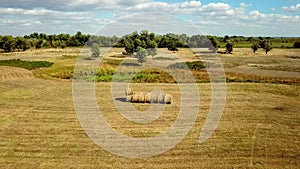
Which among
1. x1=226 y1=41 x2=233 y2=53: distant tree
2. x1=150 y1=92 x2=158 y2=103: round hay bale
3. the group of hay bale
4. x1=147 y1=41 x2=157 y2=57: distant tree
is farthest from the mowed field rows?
x1=226 y1=41 x2=233 y2=53: distant tree

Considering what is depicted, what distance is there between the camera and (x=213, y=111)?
73.4 feet

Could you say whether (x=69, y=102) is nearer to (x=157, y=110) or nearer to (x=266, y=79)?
(x=157, y=110)

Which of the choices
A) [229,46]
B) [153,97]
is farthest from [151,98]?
[229,46]

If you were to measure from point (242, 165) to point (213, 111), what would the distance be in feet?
29.6

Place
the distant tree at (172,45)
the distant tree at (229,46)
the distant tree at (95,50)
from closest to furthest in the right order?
the distant tree at (95,50)
the distant tree at (172,45)
the distant tree at (229,46)

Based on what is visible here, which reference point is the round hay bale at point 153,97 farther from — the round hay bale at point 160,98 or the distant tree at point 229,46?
the distant tree at point 229,46

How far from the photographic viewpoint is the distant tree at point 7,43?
95.8 meters

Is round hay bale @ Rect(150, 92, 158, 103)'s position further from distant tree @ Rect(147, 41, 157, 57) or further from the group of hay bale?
distant tree @ Rect(147, 41, 157, 57)

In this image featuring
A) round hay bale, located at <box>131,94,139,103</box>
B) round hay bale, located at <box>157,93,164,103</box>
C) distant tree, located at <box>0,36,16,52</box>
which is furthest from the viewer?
distant tree, located at <box>0,36,16,52</box>

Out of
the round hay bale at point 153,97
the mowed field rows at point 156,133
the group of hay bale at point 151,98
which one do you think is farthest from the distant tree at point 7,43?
the round hay bale at point 153,97

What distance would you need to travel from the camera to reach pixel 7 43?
95.5m

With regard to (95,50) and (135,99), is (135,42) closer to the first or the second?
(95,50)

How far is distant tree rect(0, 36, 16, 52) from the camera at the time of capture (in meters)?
95.8

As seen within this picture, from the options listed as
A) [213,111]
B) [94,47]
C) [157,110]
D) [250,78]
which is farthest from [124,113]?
[94,47]
